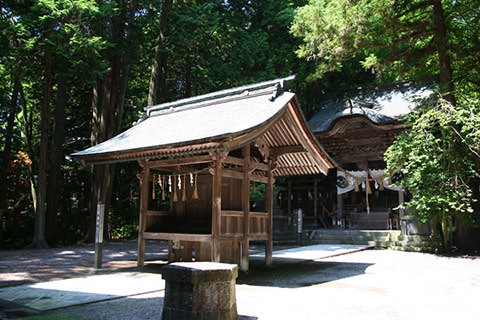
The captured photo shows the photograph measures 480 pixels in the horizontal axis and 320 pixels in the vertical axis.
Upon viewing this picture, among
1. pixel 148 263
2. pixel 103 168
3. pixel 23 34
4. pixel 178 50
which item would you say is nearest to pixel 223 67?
pixel 178 50

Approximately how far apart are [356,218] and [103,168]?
551 inches

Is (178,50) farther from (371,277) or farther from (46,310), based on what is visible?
(46,310)

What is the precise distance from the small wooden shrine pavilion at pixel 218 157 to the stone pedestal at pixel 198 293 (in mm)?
3814

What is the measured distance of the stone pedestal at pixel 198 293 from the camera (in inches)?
194

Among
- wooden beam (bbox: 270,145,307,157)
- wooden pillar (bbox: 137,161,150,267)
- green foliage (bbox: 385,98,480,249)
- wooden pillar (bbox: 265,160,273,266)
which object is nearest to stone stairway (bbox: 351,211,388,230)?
green foliage (bbox: 385,98,480,249)

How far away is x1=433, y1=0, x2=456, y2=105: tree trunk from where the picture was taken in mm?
15141

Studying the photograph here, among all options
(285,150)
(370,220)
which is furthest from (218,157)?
(370,220)

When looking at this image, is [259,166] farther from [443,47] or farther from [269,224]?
[443,47]

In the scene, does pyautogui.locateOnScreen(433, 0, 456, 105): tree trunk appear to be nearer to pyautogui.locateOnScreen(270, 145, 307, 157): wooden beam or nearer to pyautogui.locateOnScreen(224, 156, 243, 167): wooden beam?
pyautogui.locateOnScreen(270, 145, 307, 157): wooden beam

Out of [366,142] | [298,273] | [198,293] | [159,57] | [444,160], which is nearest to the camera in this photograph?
[198,293]

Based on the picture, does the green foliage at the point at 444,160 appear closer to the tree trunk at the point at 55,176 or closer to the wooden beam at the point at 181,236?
the wooden beam at the point at 181,236

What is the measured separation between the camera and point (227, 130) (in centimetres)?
873

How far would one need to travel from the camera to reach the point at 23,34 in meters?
15.1

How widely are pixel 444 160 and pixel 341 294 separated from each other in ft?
29.1
